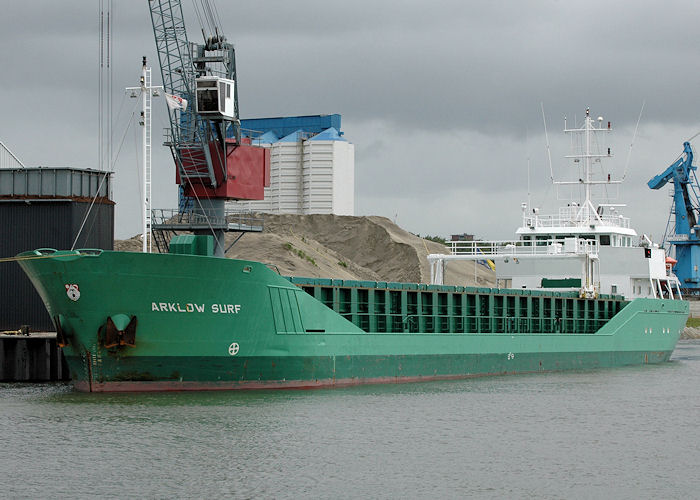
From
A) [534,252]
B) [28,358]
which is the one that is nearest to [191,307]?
[28,358]

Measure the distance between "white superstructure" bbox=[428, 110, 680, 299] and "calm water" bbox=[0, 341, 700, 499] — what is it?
13.7 m

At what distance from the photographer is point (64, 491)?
17594 millimetres

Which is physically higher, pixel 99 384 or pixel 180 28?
pixel 180 28

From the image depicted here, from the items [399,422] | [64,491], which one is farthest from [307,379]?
[64,491]

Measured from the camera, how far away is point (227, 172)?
45250 millimetres

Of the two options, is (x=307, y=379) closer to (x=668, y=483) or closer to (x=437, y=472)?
(x=437, y=472)

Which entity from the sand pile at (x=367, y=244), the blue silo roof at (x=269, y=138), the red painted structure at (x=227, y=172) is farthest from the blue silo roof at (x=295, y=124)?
the red painted structure at (x=227, y=172)

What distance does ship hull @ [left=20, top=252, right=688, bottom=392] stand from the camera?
2622 cm

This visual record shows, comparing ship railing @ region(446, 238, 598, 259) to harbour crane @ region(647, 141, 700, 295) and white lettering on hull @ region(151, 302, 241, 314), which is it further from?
harbour crane @ region(647, 141, 700, 295)

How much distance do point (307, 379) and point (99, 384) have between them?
5795 mm

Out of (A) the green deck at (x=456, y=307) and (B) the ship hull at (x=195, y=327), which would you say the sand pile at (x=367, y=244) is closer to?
(A) the green deck at (x=456, y=307)

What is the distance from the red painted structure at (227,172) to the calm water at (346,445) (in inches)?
673

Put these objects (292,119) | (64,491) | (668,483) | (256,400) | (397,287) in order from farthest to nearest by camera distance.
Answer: (292,119), (397,287), (256,400), (668,483), (64,491)

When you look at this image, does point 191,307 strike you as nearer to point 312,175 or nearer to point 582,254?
point 582,254
